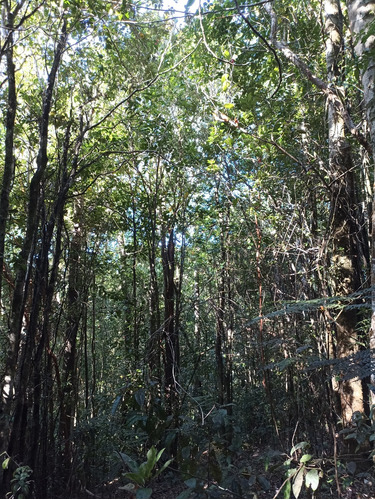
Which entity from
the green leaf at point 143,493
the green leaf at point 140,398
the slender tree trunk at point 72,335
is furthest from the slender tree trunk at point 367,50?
the slender tree trunk at point 72,335

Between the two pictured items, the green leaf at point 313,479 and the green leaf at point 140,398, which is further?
the green leaf at point 140,398

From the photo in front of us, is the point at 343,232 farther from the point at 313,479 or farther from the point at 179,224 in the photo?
the point at 313,479

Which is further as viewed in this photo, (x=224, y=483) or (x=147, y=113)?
(x=147, y=113)

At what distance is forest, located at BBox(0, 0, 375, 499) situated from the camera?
2527mm

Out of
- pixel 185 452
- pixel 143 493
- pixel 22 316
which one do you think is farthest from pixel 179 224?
pixel 143 493

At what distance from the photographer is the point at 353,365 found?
4.78 ft

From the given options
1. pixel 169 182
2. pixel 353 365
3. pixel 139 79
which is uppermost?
pixel 139 79

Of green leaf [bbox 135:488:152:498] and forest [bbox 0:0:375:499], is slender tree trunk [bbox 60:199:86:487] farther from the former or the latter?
green leaf [bbox 135:488:152:498]

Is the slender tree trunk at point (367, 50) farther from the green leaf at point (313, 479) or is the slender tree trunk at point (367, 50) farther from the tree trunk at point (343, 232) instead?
the green leaf at point (313, 479)

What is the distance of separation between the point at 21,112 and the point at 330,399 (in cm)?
429

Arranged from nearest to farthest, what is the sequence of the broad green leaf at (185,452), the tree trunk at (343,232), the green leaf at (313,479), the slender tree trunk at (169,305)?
the green leaf at (313,479) < the broad green leaf at (185,452) < the tree trunk at (343,232) < the slender tree trunk at (169,305)

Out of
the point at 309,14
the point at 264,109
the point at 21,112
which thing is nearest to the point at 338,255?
the point at 264,109

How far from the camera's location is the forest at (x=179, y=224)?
2.53 m

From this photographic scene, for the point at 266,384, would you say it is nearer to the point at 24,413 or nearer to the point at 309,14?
the point at 24,413
